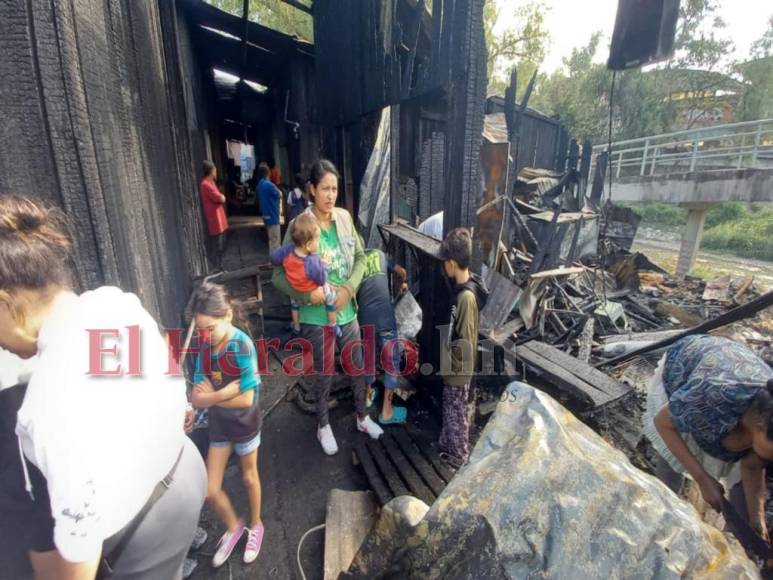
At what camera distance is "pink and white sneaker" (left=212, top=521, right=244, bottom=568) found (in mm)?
2098

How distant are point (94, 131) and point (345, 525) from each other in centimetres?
269

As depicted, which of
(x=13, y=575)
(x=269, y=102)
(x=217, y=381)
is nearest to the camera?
(x=13, y=575)

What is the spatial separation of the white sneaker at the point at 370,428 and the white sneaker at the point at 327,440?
0.83ft

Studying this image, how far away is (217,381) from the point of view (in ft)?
6.59

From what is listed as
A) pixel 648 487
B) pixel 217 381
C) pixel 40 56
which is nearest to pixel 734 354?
pixel 648 487

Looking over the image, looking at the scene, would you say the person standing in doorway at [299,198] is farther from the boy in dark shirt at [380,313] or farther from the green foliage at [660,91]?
the green foliage at [660,91]

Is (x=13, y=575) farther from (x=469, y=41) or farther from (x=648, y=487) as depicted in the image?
(x=469, y=41)

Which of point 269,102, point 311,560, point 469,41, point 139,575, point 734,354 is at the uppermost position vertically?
point 269,102

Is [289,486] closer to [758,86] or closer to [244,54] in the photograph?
[244,54]

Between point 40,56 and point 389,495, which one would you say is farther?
point 389,495

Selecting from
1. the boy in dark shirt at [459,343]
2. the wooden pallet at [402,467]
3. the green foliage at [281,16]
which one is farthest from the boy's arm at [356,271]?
the green foliage at [281,16]

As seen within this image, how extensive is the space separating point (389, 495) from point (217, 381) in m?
1.34

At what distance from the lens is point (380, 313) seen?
3160mm

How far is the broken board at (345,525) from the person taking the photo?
6.75 ft
